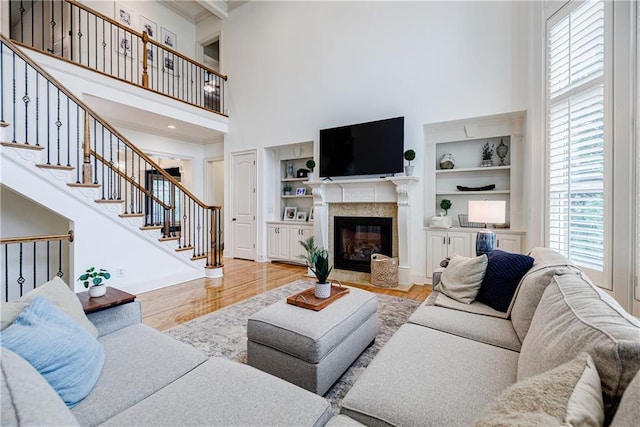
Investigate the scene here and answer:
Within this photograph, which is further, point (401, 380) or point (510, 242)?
point (510, 242)

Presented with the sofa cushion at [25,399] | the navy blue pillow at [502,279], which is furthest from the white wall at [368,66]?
the sofa cushion at [25,399]

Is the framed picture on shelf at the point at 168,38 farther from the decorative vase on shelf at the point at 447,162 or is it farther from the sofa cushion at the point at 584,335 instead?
the sofa cushion at the point at 584,335

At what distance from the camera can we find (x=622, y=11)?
2.16 metres

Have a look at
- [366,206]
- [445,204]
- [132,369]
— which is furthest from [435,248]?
[132,369]

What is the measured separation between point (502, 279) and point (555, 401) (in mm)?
1579

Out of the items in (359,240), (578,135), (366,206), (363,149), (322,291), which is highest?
(363,149)

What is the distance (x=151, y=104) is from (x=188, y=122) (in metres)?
0.70

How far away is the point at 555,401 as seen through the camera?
616 millimetres

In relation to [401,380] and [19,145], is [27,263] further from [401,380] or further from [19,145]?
[401,380]

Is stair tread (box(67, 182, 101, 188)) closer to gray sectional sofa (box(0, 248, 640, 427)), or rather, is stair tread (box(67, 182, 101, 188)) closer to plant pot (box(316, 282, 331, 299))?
gray sectional sofa (box(0, 248, 640, 427))

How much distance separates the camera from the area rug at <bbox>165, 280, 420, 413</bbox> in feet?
6.48

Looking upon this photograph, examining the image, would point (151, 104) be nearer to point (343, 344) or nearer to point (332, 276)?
point (332, 276)

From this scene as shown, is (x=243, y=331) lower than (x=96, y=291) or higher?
lower

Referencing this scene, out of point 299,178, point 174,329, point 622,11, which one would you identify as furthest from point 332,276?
point 622,11
